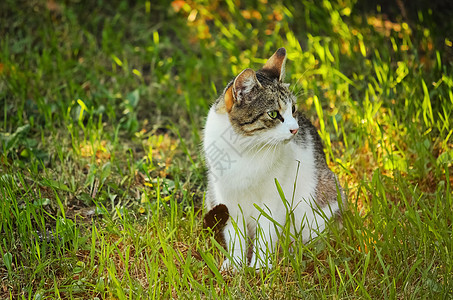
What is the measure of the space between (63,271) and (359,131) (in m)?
1.77

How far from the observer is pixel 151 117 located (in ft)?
12.8

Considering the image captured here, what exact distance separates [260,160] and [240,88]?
1.06 feet

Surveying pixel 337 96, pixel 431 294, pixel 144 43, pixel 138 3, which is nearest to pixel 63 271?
pixel 431 294

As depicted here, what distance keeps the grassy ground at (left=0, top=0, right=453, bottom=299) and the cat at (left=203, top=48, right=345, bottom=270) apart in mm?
154

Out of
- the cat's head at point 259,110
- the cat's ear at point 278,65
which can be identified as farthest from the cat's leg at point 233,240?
the cat's ear at point 278,65

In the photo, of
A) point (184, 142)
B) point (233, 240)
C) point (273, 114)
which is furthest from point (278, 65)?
point (184, 142)

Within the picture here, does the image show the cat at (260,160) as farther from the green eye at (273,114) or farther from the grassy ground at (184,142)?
the grassy ground at (184,142)

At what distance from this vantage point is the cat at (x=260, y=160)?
92.1 inches

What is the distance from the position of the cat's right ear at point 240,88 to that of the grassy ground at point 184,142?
55 centimetres

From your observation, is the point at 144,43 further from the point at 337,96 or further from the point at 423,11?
the point at 423,11

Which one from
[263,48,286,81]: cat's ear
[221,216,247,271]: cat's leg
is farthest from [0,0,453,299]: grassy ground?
[263,48,286,81]: cat's ear

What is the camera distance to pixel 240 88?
2330 mm

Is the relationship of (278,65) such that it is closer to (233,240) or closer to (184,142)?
(233,240)

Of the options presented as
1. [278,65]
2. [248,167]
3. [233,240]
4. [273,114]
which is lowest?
[233,240]
